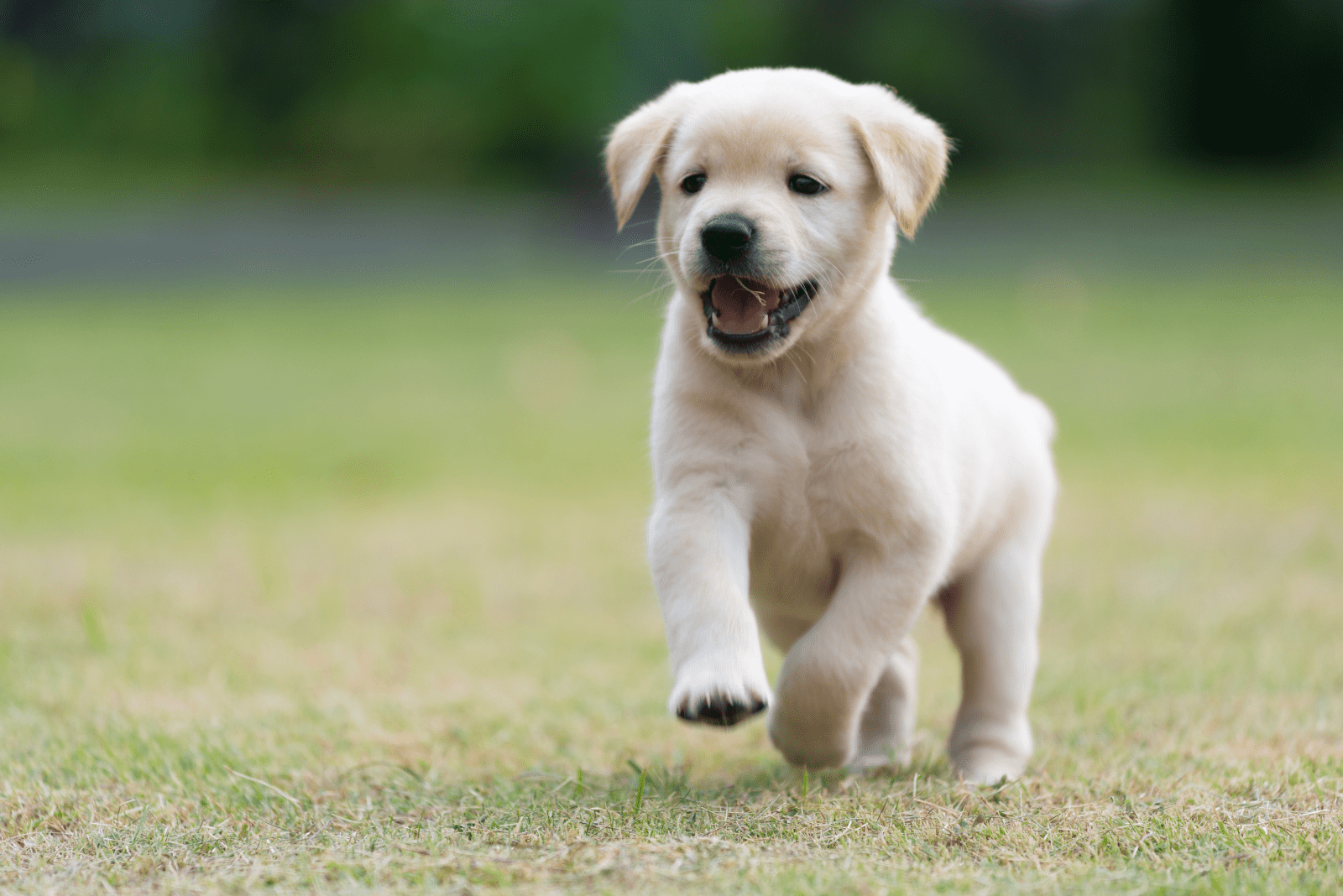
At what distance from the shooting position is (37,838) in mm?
3016

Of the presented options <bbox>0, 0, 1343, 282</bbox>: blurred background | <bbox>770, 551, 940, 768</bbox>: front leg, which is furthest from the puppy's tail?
<bbox>0, 0, 1343, 282</bbox>: blurred background

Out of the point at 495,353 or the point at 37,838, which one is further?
the point at 495,353

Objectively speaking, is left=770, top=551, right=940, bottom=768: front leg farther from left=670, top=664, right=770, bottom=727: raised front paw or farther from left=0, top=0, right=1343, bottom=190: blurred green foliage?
left=0, top=0, right=1343, bottom=190: blurred green foliage

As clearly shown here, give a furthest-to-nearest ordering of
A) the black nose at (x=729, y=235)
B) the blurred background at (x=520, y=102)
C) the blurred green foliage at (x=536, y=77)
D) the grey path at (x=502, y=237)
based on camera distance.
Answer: the blurred green foliage at (x=536, y=77)
the blurred background at (x=520, y=102)
the grey path at (x=502, y=237)
the black nose at (x=729, y=235)

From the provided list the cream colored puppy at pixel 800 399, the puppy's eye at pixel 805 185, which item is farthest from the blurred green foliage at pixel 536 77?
the puppy's eye at pixel 805 185

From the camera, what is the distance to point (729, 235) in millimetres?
3193

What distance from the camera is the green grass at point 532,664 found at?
2861mm

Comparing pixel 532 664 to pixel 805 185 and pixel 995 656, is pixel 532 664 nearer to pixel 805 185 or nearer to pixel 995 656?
pixel 995 656

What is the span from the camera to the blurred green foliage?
104 ft

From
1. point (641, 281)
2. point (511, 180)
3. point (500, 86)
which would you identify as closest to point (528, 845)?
point (641, 281)

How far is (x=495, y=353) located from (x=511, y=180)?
20589 millimetres

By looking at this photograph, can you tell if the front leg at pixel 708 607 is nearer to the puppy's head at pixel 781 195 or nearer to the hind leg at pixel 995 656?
the puppy's head at pixel 781 195

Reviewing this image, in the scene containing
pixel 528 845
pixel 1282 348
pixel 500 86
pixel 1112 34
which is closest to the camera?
pixel 528 845

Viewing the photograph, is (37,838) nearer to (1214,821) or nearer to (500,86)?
(1214,821)
